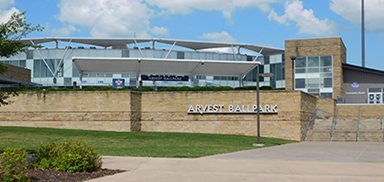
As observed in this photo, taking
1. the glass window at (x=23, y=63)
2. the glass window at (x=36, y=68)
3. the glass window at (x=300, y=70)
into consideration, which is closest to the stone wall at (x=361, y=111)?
the glass window at (x=300, y=70)

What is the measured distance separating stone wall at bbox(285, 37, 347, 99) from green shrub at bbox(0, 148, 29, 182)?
138 ft

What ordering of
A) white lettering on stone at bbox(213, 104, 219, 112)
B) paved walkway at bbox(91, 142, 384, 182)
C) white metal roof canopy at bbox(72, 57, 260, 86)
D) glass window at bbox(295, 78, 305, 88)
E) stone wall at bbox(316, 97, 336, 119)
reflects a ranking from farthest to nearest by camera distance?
glass window at bbox(295, 78, 305, 88) < stone wall at bbox(316, 97, 336, 119) < white metal roof canopy at bbox(72, 57, 260, 86) < white lettering on stone at bbox(213, 104, 219, 112) < paved walkway at bbox(91, 142, 384, 182)

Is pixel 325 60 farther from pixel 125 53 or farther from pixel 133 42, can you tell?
pixel 125 53

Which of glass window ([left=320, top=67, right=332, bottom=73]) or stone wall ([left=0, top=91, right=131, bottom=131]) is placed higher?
glass window ([left=320, top=67, right=332, bottom=73])

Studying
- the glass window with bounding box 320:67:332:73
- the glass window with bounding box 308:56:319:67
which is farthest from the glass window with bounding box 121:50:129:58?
the glass window with bounding box 320:67:332:73

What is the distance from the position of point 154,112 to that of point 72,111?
5.88 metres

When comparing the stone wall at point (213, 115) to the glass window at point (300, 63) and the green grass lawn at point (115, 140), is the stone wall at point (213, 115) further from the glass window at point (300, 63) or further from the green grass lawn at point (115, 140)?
the glass window at point (300, 63)

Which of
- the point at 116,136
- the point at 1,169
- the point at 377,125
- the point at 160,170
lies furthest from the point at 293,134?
the point at 1,169

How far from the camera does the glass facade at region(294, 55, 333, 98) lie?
46897mm

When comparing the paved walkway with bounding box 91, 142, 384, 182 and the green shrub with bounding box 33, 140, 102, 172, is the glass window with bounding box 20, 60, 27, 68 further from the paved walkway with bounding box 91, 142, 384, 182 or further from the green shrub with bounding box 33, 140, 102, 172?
the green shrub with bounding box 33, 140, 102, 172

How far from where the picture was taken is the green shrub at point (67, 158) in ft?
34.2

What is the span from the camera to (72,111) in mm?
28922

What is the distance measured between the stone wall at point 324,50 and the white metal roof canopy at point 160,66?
12.3 metres

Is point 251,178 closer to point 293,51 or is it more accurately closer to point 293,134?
point 293,134
